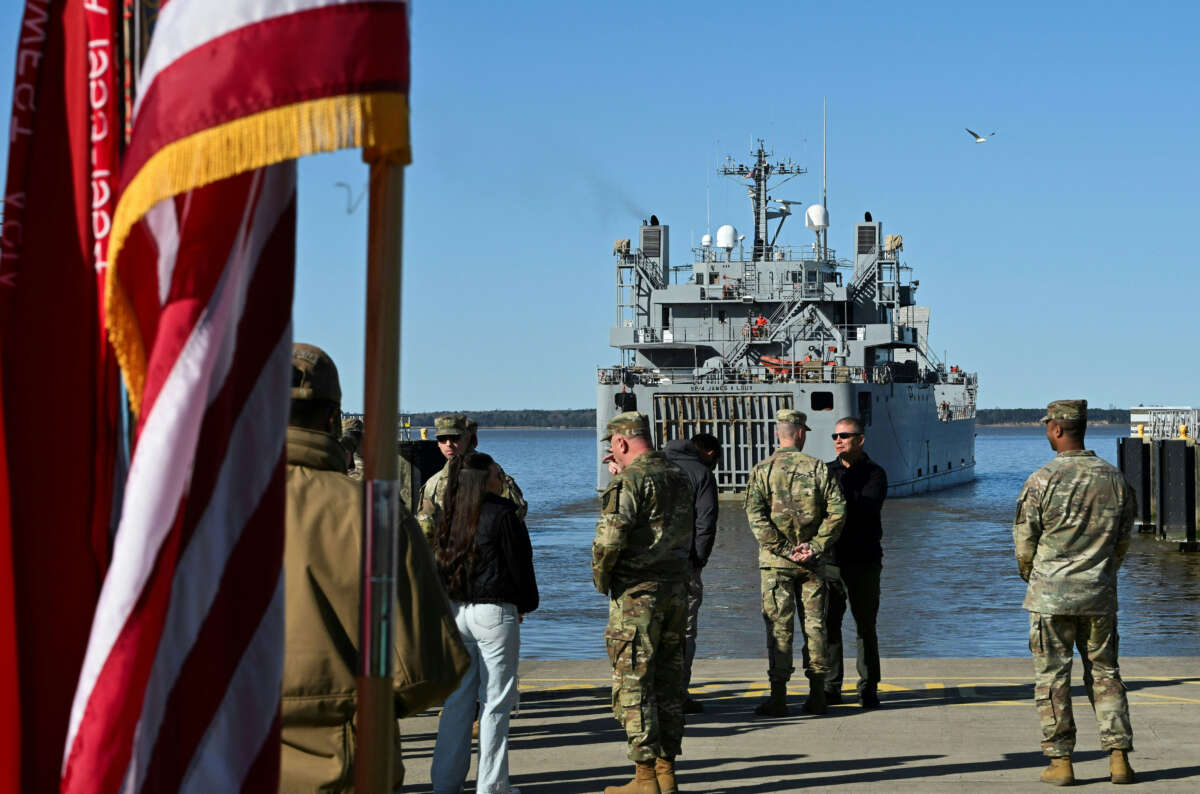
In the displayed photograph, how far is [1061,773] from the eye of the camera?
6.88m

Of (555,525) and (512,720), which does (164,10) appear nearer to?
(512,720)

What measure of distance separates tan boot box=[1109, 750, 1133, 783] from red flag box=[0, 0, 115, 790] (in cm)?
541

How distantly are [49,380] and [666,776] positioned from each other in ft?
14.8

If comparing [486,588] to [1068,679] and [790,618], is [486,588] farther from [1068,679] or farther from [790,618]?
[790,618]

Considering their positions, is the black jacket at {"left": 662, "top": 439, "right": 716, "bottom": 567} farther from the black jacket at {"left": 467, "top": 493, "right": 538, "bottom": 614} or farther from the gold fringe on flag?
the gold fringe on flag

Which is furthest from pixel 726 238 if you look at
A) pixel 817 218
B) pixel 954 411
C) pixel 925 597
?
pixel 925 597

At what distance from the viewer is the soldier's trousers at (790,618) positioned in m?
8.81

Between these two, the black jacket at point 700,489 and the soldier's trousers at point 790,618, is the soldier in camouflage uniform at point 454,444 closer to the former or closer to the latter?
the black jacket at point 700,489

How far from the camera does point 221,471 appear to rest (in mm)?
2695

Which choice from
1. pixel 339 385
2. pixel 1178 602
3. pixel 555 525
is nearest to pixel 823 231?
pixel 555 525

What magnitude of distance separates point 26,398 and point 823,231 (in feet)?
154

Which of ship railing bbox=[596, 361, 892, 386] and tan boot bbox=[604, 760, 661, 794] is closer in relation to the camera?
tan boot bbox=[604, 760, 661, 794]

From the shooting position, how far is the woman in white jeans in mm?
6293

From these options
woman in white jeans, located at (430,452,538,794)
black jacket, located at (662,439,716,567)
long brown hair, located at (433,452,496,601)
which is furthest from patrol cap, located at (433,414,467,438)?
black jacket, located at (662,439,716,567)
